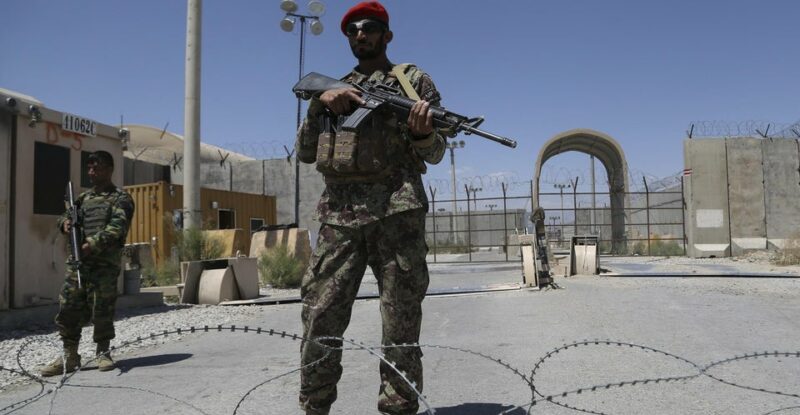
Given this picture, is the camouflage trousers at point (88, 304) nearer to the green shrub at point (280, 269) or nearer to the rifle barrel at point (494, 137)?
the rifle barrel at point (494, 137)

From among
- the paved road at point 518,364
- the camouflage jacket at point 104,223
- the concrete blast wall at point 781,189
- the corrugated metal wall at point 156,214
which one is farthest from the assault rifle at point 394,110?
the concrete blast wall at point 781,189

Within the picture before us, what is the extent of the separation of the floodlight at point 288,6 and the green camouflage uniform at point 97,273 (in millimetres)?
10617

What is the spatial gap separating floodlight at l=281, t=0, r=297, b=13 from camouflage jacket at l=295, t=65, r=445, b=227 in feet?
40.4

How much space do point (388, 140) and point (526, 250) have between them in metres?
6.42

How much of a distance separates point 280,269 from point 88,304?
6.42 meters

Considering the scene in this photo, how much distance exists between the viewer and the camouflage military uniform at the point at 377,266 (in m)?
2.20

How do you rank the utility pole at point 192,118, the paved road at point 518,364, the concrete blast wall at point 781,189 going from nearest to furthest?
the paved road at point 518,364, the utility pole at point 192,118, the concrete blast wall at point 781,189

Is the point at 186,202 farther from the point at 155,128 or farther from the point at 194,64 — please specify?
the point at 155,128

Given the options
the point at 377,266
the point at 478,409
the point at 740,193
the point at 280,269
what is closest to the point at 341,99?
the point at 377,266

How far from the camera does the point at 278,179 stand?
77.5 ft

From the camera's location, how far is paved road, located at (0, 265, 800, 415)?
2844mm

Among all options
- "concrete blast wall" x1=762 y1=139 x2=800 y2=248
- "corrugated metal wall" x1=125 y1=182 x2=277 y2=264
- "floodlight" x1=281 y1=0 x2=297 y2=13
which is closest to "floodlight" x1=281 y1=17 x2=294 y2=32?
"floodlight" x1=281 y1=0 x2=297 y2=13

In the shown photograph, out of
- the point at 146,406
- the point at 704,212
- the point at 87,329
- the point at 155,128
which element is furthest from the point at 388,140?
the point at 155,128

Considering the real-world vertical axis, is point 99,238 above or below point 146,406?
above
